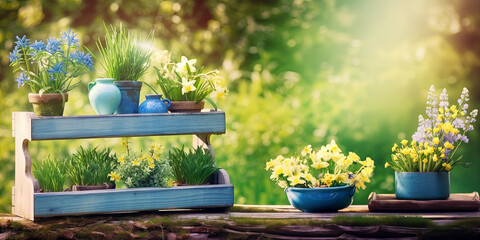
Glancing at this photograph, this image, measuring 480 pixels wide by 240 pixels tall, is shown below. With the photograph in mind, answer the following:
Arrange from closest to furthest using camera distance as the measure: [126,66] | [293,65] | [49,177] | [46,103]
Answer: [46,103] → [49,177] → [126,66] → [293,65]

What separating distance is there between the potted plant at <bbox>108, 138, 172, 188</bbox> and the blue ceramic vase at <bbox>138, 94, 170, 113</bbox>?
250 mm

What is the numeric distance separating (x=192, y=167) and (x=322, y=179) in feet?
2.17

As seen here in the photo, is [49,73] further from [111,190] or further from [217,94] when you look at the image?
[217,94]

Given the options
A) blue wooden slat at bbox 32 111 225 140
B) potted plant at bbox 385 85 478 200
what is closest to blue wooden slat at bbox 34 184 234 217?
blue wooden slat at bbox 32 111 225 140

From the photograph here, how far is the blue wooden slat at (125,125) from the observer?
3.20 metres

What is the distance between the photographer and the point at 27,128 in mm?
3217

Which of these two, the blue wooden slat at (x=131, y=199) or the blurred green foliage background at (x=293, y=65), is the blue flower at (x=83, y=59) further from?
the blurred green foliage background at (x=293, y=65)

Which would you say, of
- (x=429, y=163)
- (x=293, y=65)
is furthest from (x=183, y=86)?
(x=293, y=65)

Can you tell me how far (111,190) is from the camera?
10.8 ft

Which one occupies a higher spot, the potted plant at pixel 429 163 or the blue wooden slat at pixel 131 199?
the potted plant at pixel 429 163

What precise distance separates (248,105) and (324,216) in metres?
2.05

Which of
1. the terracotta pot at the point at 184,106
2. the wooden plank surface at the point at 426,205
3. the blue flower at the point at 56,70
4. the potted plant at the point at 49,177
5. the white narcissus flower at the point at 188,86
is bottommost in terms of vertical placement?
the wooden plank surface at the point at 426,205

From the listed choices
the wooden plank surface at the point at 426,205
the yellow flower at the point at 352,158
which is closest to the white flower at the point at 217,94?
the yellow flower at the point at 352,158

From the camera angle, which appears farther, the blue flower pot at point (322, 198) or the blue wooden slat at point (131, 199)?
the blue flower pot at point (322, 198)
